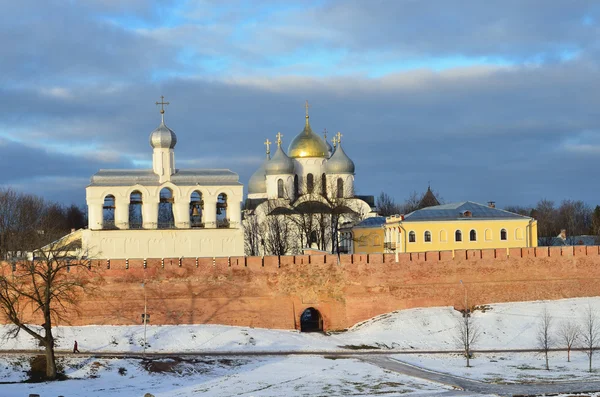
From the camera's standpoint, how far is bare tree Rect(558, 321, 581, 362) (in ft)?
130

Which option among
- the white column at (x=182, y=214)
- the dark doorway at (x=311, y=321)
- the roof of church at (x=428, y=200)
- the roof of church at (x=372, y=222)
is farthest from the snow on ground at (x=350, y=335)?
the roof of church at (x=428, y=200)

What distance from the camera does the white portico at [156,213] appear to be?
5181 cm

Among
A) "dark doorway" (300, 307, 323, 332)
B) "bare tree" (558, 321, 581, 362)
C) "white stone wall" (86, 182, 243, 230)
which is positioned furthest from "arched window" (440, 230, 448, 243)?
"bare tree" (558, 321, 581, 362)

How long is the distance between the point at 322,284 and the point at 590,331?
33.6ft

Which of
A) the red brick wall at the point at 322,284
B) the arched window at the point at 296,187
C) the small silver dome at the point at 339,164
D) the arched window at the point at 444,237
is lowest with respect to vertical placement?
the red brick wall at the point at 322,284

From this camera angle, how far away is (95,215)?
171 ft

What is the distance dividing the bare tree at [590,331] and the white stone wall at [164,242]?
16609mm

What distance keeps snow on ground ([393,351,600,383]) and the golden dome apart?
105 feet

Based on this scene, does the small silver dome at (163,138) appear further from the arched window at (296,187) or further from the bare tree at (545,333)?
the bare tree at (545,333)

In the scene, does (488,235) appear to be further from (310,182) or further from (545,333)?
(310,182)

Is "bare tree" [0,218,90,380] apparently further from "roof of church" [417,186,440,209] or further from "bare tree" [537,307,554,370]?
"roof of church" [417,186,440,209]

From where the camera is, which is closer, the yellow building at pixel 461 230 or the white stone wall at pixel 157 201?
the white stone wall at pixel 157 201

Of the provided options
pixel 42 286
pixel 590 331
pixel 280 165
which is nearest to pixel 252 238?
pixel 280 165

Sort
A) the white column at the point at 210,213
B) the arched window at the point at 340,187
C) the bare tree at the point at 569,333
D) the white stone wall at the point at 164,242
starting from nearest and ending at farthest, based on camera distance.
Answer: the bare tree at the point at 569,333, the white stone wall at the point at 164,242, the white column at the point at 210,213, the arched window at the point at 340,187
